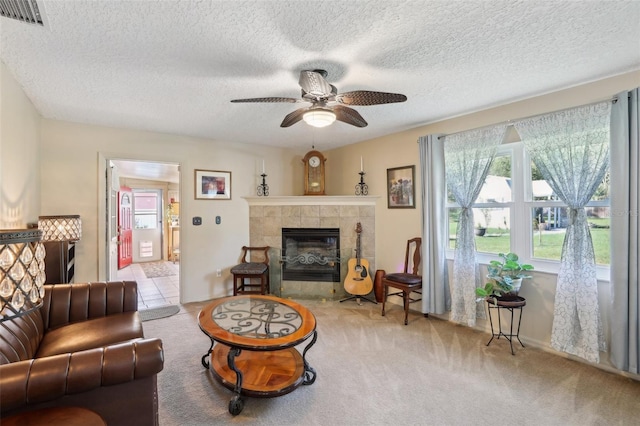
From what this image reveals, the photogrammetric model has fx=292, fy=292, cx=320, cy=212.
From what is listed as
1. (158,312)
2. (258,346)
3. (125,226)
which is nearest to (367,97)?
(258,346)

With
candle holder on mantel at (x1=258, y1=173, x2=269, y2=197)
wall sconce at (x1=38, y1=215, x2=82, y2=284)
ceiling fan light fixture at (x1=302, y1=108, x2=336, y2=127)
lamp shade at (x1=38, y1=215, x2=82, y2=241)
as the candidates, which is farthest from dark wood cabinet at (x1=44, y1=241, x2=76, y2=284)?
ceiling fan light fixture at (x1=302, y1=108, x2=336, y2=127)

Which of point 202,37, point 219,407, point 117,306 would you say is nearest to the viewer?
point 202,37

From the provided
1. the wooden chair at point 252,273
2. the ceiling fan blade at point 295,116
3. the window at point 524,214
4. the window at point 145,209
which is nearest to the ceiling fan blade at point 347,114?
the ceiling fan blade at point 295,116

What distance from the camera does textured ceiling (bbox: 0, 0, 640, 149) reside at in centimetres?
155

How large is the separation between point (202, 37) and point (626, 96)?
307cm

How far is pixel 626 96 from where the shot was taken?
2211 millimetres

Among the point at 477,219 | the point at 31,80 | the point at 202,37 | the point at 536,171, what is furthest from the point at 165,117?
the point at 536,171

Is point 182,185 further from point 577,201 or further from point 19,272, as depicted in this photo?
point 577,201

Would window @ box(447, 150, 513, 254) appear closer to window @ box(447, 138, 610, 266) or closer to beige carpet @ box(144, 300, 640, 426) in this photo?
window @ box(447, 138, 610, 266)

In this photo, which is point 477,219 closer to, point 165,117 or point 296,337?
point 296,337

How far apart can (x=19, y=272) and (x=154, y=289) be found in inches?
175

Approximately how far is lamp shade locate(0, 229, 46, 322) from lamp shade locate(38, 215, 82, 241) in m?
2.20

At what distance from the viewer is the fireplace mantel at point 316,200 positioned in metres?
4.44

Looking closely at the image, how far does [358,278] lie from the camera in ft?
13.6
